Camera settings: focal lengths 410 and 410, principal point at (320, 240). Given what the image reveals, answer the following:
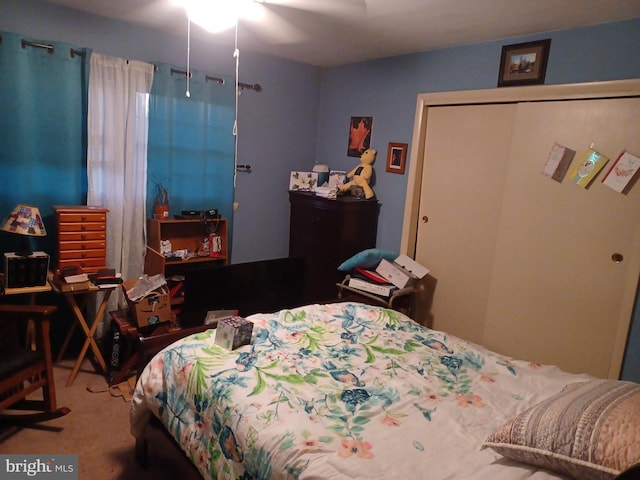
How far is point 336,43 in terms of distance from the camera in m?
3.03

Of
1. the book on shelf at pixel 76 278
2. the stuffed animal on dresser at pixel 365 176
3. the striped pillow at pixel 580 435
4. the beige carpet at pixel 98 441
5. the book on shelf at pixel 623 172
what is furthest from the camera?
the stuffed animal on dresser at pixel 365 176

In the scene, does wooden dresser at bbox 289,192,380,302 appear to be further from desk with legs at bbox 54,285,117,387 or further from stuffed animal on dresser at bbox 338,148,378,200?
desk with legs at bbox 54,285,117,387

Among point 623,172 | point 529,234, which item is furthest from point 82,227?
point 623,172

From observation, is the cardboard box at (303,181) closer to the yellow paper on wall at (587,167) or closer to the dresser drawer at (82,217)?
the dresser drawer at (82,217)

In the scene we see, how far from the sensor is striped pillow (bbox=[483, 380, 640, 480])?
1008 mm

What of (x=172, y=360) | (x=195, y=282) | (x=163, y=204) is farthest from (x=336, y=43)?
(x=172, y=360)

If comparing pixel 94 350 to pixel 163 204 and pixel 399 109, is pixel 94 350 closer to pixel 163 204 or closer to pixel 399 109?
pixel 163 204

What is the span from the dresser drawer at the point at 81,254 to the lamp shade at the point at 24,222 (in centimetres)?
22

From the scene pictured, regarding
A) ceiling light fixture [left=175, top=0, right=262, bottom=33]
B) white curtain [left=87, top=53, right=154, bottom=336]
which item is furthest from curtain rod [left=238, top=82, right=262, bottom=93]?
ceiling light fixture [left=175, top=0, right=262, bottom=33]

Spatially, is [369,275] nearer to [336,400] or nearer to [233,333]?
[233,333]

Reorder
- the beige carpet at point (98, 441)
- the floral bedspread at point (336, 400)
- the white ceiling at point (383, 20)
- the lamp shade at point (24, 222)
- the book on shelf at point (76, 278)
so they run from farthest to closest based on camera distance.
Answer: the book on shelf at point (76, 278), the lamp shade at point (24, 222), the white ceiling at point (383, 20), the beige carpet at point (98, 441), the floral bedspread at point (336, 400)

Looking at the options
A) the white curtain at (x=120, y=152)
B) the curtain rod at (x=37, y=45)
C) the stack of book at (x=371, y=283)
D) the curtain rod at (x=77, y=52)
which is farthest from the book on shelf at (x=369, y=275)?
the curtain rod at (x=37, y=45)

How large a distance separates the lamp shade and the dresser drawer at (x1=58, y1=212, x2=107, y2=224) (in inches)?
5.2

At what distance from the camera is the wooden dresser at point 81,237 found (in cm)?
260
